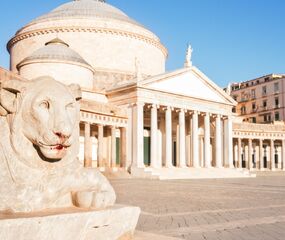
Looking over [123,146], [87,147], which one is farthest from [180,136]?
[87,147]

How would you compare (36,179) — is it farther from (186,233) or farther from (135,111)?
(135,111)

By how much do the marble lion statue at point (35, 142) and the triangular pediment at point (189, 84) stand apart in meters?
32.2

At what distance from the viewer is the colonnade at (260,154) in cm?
5353

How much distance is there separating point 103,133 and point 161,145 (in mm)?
6674

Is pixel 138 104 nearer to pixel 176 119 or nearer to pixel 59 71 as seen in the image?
pixel 59 71

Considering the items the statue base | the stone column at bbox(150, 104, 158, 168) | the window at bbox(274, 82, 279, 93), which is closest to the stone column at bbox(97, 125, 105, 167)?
the stone column at bbox(150, 104, 158, 168)

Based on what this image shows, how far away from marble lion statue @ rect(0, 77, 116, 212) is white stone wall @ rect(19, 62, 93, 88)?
3488cm

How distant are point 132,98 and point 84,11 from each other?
18.1m

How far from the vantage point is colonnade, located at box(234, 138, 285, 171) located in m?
53.5

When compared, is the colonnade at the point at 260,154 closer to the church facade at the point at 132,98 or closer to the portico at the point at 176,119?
the church facade at the point at 132,98

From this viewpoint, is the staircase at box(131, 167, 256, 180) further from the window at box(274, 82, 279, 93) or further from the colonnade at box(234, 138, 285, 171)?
the window at box(274, 82, 279, 93)

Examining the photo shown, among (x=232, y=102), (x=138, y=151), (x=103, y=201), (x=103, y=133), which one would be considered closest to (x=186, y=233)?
(x=103, y=201)

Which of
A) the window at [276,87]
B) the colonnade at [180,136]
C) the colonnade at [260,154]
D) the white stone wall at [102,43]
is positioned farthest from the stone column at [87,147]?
the window at [276,87]

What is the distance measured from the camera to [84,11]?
49.7 meters
